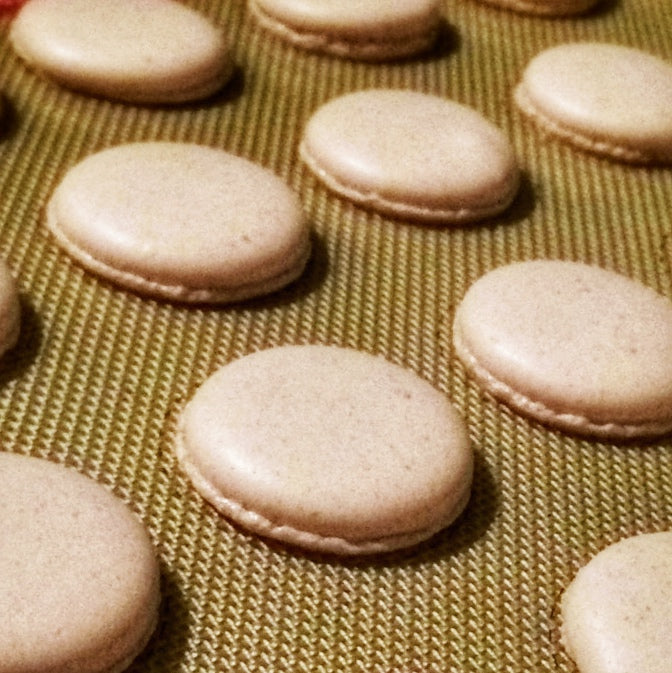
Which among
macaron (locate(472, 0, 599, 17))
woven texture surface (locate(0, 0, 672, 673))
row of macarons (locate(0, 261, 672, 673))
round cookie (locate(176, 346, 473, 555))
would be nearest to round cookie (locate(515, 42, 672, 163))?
woven texture surface (locate(0, 0, 672, 673))

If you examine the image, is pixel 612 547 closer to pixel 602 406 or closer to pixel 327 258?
pixel 602 406

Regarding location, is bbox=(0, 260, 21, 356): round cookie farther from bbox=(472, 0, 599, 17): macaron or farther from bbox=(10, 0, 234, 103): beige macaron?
bbox=(472, 0, 599, 17): macaron

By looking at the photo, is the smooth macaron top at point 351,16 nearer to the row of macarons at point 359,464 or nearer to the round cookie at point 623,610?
the row of macarons at point 359,464

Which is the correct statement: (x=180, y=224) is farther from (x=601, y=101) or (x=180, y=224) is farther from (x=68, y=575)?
(x=601, y=101)

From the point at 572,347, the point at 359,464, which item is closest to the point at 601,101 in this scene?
the point at 572,347

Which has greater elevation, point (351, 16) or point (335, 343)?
point (351, 16)
